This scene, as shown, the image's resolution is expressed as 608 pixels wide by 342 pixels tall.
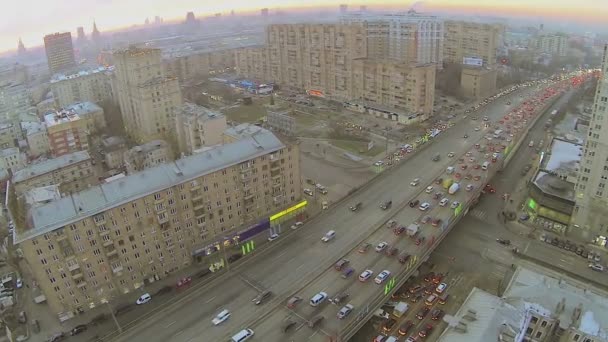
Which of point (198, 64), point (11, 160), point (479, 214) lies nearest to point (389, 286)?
point (479, 214)

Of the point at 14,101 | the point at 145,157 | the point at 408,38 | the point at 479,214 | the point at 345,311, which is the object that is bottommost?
the point at 479,214

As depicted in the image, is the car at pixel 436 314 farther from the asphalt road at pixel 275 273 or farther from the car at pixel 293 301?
the car at pixel 293 301

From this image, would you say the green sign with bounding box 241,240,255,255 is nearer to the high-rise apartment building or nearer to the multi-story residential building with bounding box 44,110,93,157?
the high-rise apartment building

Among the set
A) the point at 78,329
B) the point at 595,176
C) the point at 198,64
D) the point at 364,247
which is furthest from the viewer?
the point at 198,64

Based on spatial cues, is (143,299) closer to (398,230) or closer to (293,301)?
(293,301)

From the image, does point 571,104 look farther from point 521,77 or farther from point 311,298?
point 311,298

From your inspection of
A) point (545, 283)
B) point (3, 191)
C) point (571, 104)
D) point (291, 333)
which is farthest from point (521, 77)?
point (3, 191)

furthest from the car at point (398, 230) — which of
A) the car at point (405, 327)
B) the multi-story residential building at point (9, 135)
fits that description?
the multi-story residential building at point (9, 135)
